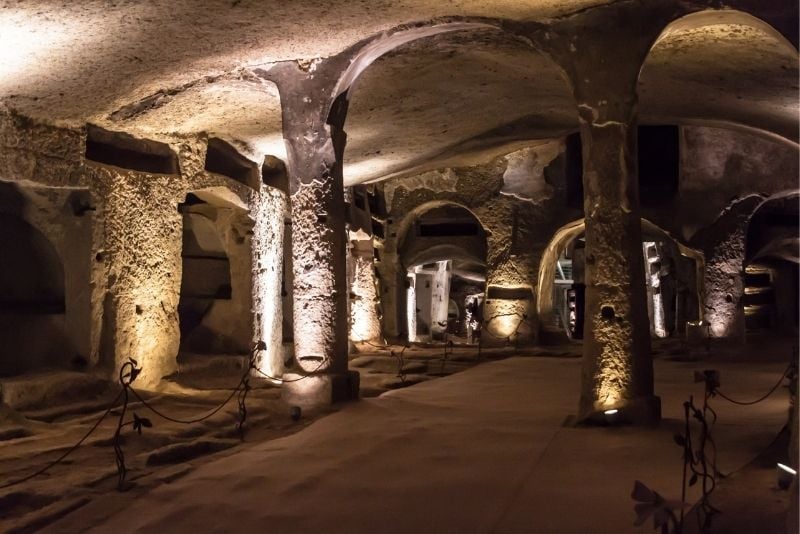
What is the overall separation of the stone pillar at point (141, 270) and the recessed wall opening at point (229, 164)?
72 cm

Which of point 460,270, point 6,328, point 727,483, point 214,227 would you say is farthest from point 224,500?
point 460,270

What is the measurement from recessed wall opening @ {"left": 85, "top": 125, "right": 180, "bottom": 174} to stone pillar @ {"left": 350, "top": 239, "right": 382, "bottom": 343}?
20.8 ft

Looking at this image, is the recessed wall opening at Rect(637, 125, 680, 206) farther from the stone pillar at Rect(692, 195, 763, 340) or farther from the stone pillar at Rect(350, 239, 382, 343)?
the stone pillar at Rect(350, 239, 382, 343)

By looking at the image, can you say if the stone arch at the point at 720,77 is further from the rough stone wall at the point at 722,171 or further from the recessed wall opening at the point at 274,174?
the recessed wall opening at the point at 274,174

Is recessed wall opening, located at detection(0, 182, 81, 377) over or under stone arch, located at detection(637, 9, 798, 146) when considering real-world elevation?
under

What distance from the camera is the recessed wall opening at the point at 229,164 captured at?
10000 millimetres

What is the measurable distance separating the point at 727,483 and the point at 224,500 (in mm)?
2876

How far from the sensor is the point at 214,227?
1085 cm

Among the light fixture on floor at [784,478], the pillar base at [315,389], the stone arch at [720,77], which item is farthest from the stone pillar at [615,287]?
the pillar base at [315,389]

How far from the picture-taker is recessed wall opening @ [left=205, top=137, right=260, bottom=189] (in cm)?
1000

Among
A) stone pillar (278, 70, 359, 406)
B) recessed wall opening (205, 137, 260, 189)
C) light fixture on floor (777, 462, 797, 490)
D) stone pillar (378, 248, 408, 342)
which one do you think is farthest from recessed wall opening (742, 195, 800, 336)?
light fixture on floor (777, 462, 797, 490)

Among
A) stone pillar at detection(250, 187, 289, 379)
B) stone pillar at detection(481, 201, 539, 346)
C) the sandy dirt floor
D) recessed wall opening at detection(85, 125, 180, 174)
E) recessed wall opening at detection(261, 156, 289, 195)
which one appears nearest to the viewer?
the sandy dirt floor

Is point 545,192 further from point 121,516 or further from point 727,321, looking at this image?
point 121,516

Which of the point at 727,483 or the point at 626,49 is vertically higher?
the point at 626,49
